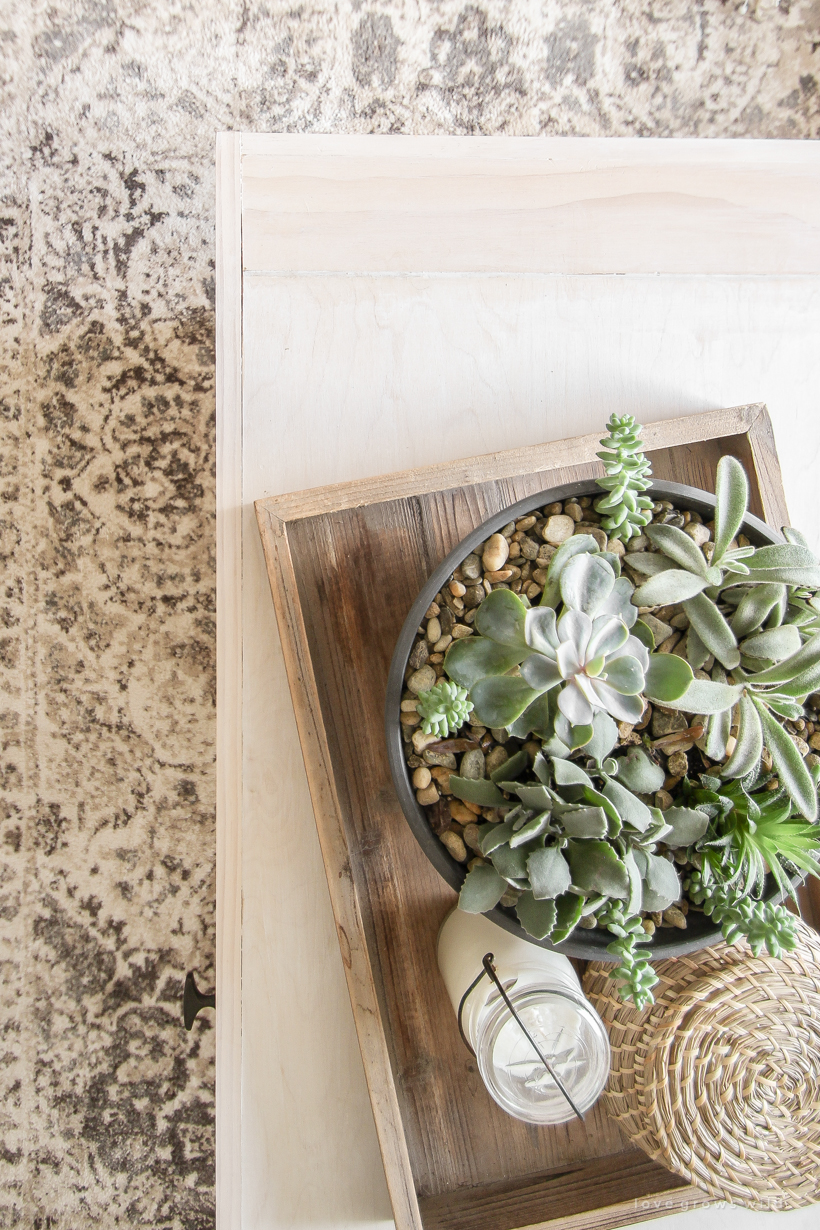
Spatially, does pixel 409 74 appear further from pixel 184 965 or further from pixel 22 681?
pixel 184 965

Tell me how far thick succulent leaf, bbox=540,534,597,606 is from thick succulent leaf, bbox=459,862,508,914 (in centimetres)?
21

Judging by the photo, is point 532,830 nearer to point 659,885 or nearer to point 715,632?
point 659,885

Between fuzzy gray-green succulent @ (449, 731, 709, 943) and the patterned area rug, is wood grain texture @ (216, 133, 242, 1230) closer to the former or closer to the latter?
fuzzy gray-green succulent @ (449, 731, 709, 943)

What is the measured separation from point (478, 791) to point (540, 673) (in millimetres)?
119

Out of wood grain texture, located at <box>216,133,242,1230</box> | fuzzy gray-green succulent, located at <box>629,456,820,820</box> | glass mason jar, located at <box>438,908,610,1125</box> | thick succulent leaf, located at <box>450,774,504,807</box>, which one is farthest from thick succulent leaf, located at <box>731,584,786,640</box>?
wood grain texture, located at <box>216,133,242,1230</box>

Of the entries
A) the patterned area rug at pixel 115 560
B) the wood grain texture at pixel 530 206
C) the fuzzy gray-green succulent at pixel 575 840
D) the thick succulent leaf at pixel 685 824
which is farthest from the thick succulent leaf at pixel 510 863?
the patterned area rug at pixel 115 560

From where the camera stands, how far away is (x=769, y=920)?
0.59 meters

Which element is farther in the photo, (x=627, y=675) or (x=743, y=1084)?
(x=743, y=1084)

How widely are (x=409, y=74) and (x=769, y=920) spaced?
1251 mm

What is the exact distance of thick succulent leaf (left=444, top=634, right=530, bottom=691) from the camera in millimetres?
551

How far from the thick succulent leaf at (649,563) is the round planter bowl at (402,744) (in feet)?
0.17

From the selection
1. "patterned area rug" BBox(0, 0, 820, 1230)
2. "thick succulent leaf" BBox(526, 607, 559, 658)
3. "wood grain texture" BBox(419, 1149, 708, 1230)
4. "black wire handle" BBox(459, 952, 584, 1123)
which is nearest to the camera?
"thick succulent leaf" BBox(526, 607, 559, 658)

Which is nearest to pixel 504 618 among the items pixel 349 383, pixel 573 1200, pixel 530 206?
pixel 349 383

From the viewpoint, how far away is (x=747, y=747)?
0.58 metres
